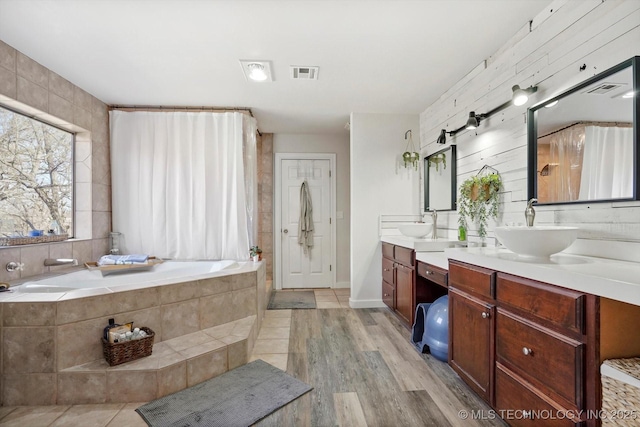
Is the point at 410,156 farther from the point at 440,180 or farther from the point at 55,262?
the point at 55,262

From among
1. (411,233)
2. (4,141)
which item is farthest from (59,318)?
(411,233)

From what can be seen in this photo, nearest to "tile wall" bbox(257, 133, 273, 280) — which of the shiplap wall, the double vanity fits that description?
the shiplap wall

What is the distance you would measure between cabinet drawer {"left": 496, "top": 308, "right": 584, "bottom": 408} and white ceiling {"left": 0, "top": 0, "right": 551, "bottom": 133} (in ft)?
5.82

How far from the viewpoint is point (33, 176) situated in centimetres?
257

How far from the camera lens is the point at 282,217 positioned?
4531mm

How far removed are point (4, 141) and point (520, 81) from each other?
377cm

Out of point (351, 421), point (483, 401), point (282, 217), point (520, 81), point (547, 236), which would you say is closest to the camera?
point (547, 236)

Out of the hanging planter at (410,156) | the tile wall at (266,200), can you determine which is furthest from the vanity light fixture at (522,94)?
the tile wall at (266,200)

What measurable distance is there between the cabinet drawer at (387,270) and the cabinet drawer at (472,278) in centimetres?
121

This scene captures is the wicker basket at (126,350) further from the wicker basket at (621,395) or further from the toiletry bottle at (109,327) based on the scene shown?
the wicker basket at (621,395)

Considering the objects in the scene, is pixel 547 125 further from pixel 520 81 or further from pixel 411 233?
pixel 411 233

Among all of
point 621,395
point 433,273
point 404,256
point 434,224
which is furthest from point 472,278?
point 434,224

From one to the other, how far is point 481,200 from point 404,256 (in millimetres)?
841

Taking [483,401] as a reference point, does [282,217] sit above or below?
above
